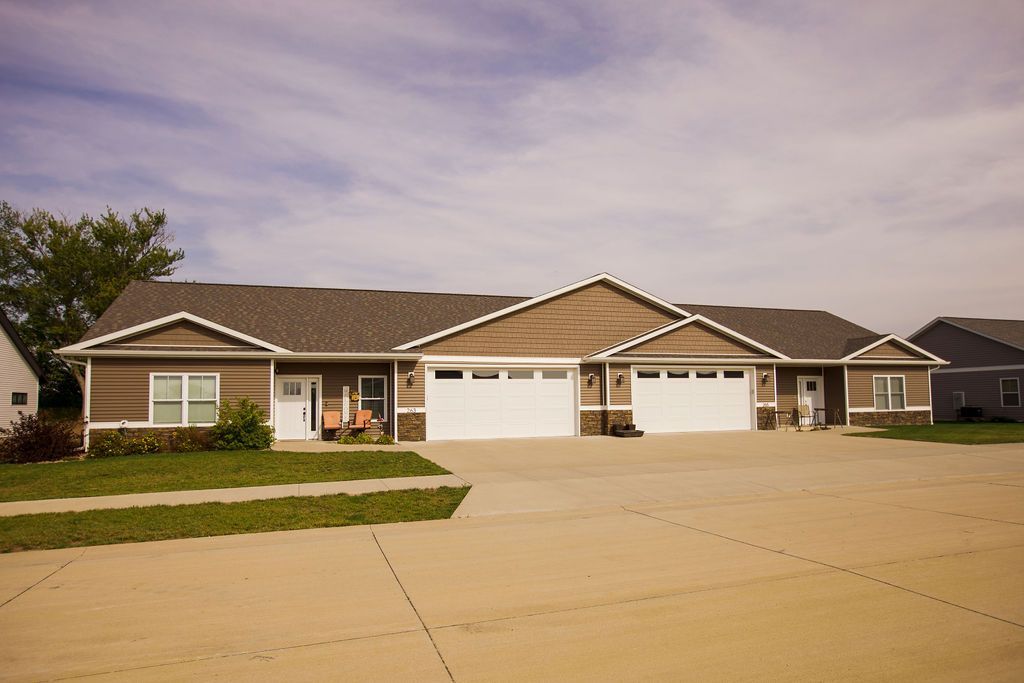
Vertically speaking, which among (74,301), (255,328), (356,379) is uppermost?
(74,301)

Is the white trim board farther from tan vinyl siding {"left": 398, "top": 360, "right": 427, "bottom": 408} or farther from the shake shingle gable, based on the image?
tan vinyl siding {"left": 398, "top": 360, "right": 427, "bottom": 408}

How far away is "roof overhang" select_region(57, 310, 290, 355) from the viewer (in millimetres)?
19219

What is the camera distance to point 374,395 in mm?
22906

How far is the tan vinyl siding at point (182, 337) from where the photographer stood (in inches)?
791

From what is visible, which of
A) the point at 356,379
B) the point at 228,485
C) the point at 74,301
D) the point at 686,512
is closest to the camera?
the point at 686,512

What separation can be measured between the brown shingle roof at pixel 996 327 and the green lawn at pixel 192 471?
31.0 metres

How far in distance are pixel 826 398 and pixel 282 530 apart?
83.3ft

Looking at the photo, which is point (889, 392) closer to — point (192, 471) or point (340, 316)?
point (340, 316)

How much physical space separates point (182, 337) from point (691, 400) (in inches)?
655

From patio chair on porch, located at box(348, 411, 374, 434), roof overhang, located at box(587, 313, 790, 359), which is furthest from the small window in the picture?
roof overhang, located at box(587, 313, 790, 359)

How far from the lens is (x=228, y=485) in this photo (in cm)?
1264

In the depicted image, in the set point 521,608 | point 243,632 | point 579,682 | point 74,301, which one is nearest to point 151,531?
point 243,632

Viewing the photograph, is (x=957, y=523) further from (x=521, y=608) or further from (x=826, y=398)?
(x=826, y=398)

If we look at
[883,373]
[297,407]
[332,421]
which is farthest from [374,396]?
[883,373]
